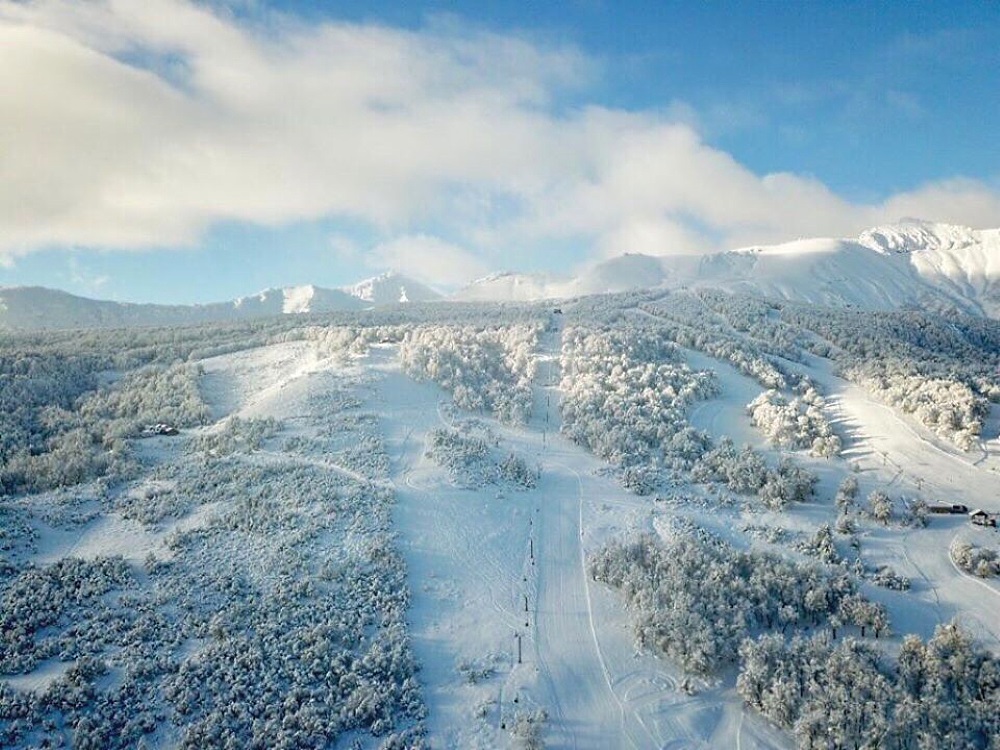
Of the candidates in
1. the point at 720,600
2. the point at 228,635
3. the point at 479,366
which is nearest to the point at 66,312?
the point at 479,366

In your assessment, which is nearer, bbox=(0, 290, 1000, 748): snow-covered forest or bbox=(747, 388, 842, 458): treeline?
bbox=(0, 290, 1000, 748): snow-covered forest

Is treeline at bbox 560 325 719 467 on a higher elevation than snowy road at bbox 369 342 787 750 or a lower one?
higher

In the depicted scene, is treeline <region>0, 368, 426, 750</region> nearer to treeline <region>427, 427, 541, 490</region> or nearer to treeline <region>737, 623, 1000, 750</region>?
treeline <region>427, 427, 541, 490</region>

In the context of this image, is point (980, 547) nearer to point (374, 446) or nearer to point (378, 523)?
point (378, 523)

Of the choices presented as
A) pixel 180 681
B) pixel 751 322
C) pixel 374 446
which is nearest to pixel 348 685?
pixel 180 681

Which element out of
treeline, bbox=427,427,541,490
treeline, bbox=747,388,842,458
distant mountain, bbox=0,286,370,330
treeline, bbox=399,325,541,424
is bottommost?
treeline, bbox=427,427,541,490

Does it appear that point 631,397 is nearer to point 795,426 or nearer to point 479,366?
point 795,426

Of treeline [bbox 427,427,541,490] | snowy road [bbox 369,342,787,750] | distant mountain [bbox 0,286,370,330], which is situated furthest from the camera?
distant mountain [bbox 0,286,370,330]

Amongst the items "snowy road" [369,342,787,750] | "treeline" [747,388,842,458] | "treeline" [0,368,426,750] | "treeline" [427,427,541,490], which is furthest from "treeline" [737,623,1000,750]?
"treeline" [747,388,842,458]

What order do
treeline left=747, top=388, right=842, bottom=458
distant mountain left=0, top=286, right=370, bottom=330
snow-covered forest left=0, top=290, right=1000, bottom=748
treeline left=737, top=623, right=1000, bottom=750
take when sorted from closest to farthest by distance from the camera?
treeline left=737, top=623, right=1000, bottom=750
snow-covered forest left=0, top=290, right=1000, bottom=748
treeline left=747, top=388, right=842, bottom=458
distant mountain left=0, top=286, right=370, bottom=330

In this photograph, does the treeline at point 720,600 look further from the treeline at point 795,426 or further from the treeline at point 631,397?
the treeline at point 795,426
